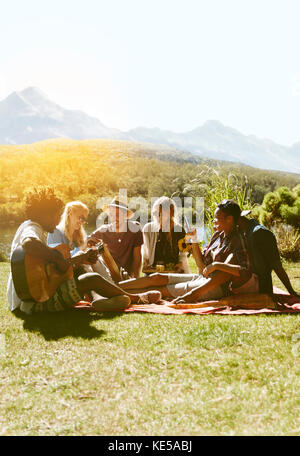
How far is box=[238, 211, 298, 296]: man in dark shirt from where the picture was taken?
18.9ft

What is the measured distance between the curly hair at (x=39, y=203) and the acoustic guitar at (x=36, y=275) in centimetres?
44

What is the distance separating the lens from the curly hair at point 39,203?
532cm

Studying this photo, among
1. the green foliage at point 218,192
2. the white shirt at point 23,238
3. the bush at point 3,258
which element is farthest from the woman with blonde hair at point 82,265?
the bush at point 3,258

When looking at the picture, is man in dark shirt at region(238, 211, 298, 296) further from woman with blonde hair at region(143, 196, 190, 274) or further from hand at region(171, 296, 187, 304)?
woman with blonde hair at region(143, 196, 190, 274)

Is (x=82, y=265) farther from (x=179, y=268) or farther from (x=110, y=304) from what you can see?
(x=179, y=268)

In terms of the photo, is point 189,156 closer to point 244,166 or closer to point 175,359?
point 244,166

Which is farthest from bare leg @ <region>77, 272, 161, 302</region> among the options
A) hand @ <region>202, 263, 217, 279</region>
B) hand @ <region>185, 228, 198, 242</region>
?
hand @ <region>185, 228, 198, 242</region>

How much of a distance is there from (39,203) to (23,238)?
19.9 inches

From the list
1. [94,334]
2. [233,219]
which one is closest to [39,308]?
[94,334]

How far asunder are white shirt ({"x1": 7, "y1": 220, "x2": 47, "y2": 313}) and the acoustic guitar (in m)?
0.13

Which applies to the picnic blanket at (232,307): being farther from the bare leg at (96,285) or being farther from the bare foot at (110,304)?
the bare leg at (96,285)

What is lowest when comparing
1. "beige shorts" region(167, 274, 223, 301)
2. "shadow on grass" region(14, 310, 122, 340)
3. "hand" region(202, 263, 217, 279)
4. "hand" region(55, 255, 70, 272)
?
"shadow on grass" region(14, 310, 122, 340)

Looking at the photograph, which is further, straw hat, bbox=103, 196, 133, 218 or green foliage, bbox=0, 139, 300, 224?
green foliage, bbox=0, 139, 300, 224

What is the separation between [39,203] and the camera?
5332 millimetres
